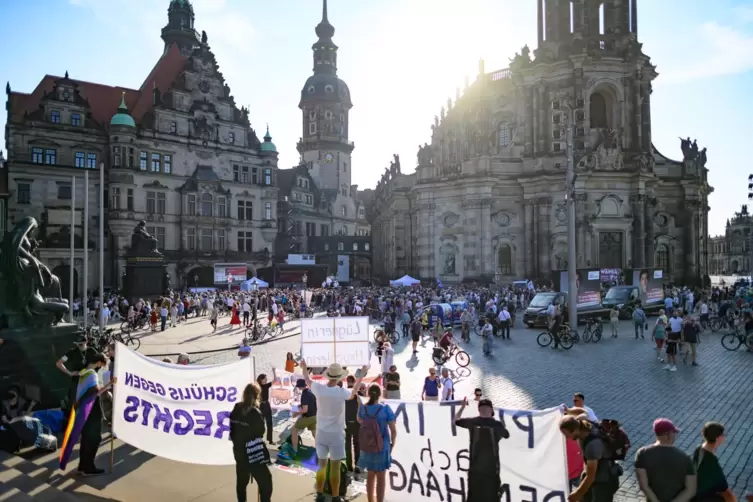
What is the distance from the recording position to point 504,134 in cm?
5306

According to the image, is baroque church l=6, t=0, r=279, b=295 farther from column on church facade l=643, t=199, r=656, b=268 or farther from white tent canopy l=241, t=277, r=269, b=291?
column on church facade l=643, t=199, r=656, b=268

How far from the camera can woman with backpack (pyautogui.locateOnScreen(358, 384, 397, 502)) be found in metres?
6.58

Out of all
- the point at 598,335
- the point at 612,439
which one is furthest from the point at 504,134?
the point at 612,439

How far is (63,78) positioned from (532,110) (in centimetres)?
4186

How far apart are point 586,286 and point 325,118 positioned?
6324 cm

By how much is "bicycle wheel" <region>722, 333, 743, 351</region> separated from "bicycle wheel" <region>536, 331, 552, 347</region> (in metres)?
6.36

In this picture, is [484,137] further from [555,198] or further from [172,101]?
[172,101]

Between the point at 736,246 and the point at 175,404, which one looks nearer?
the point at 175,404

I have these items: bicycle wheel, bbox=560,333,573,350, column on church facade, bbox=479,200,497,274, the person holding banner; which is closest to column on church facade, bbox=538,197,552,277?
column on church facade, bbox=479,200,497,274

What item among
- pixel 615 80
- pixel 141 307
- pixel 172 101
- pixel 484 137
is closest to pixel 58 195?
pixel 172 101

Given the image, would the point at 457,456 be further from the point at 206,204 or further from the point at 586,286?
the point at 206,204

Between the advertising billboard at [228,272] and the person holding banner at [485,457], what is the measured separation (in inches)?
1807

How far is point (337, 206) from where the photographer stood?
86188 millimetres

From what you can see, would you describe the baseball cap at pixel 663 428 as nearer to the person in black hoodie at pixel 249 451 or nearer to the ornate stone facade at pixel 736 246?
the person in black hoodie at pixel 249 451
